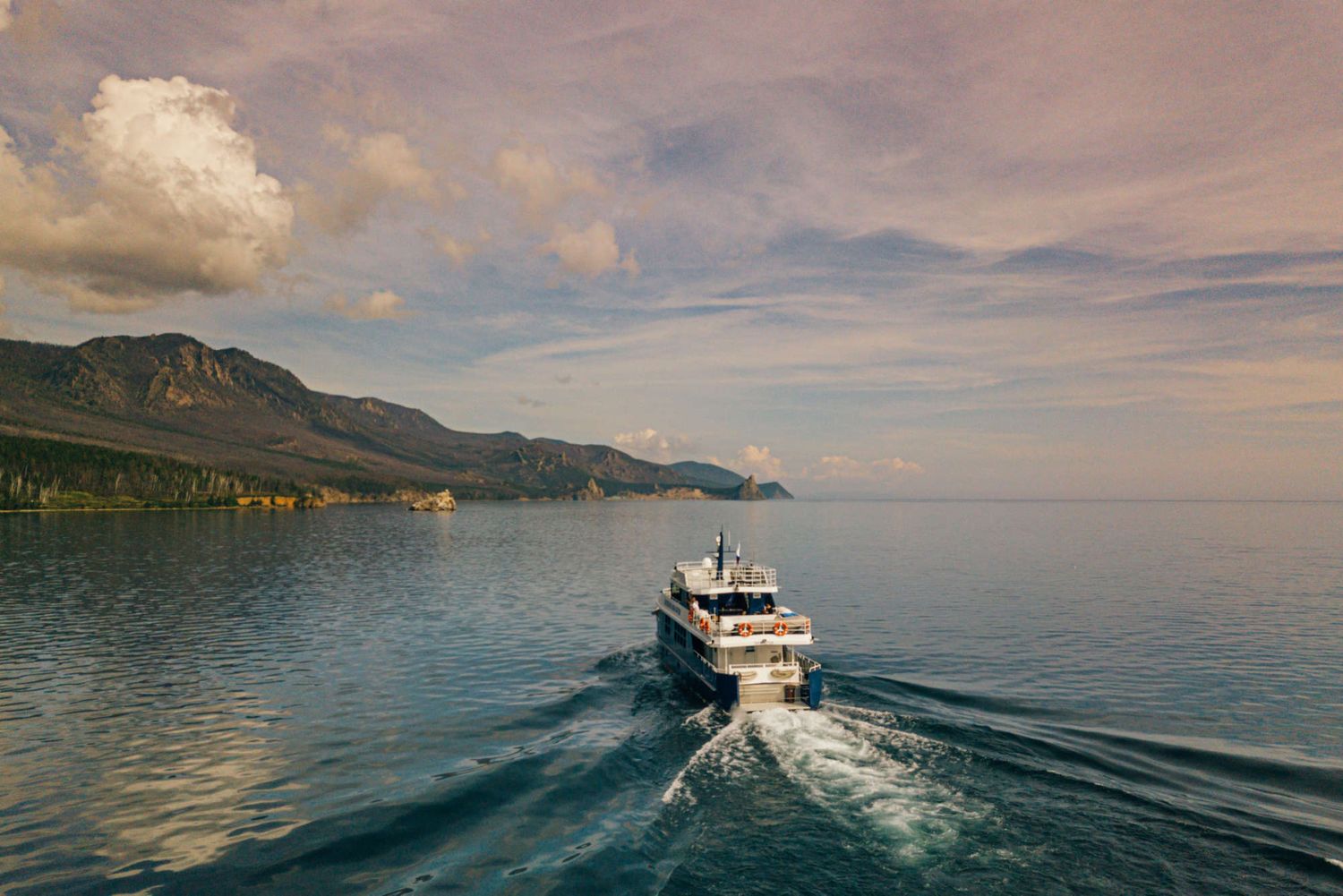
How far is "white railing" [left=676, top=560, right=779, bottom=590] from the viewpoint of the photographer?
53750mm

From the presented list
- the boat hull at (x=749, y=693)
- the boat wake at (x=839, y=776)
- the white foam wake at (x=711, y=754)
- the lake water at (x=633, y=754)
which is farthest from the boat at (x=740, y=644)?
the white foam wake at (x=711, y=754)

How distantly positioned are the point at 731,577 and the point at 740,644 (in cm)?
1316

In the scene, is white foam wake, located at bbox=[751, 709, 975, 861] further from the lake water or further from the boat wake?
the lake water

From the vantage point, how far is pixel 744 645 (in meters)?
44.4

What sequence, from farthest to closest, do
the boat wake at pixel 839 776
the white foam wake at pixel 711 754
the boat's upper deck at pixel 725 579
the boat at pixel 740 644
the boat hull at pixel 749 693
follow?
the boat's upper deck at pixel 725 579 → the boat at pixel 740 644 → the boat hull at pixel 749 693 → the white foam wake at pixel 711 754 → the boat wake at pixel 839 776

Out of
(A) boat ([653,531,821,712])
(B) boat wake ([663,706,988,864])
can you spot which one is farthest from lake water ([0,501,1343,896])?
(A) boat ([653,531,821,712])

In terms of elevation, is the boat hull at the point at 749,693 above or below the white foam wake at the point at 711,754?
above

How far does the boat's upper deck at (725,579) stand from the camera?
2042 inches

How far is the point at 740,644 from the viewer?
4394 centimetres

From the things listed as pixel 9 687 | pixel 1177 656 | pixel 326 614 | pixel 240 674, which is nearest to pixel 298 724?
pixel 240 674

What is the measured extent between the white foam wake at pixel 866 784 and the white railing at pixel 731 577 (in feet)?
48.3

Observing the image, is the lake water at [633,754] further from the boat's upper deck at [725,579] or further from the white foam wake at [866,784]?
the boat's upper deck at [725,579]

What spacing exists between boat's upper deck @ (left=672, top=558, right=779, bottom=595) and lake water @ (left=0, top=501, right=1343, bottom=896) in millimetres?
7805


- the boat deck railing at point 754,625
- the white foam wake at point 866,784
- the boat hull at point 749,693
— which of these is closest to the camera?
the white foam wake at point 866,784
